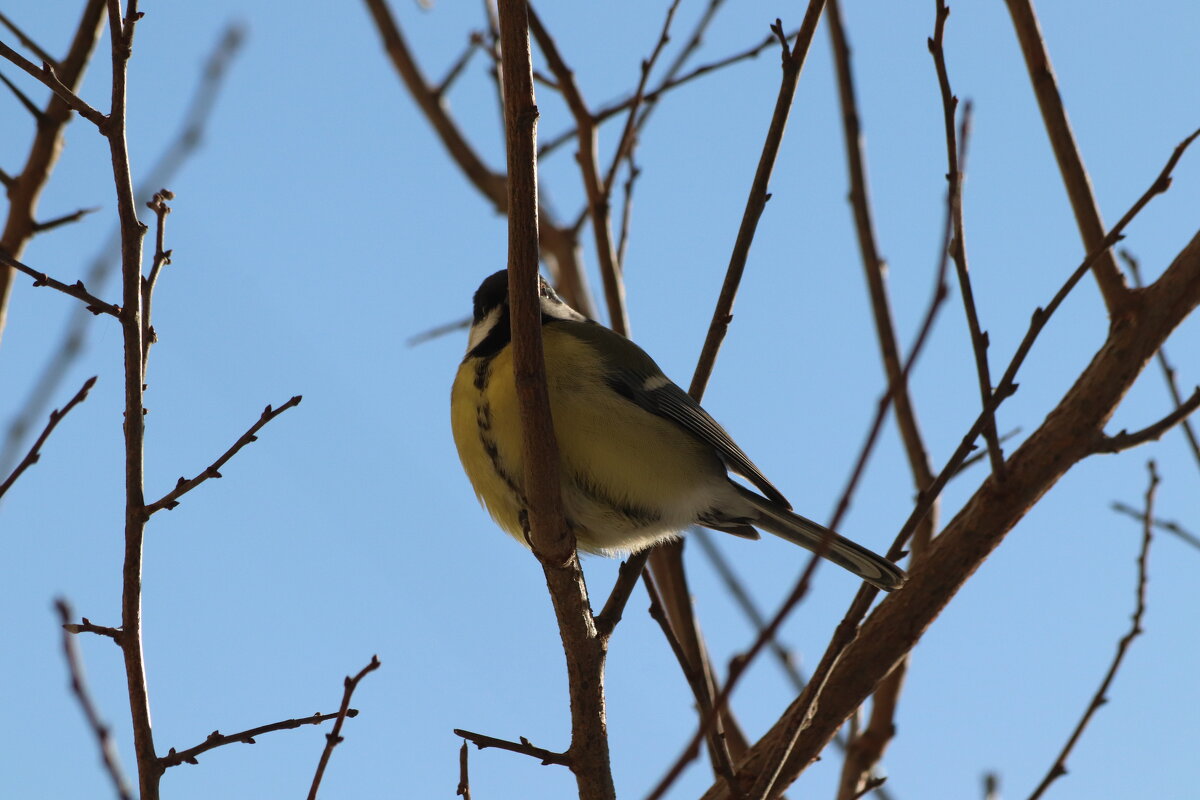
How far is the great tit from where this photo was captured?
145 inches

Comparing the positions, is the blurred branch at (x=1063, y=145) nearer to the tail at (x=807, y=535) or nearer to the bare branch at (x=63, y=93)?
the tail at (x=807, y=535)

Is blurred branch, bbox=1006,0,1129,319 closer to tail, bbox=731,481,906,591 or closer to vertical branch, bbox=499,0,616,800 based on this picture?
tail, bbox=731,481,906,591

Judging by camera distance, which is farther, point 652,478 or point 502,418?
point 652,478

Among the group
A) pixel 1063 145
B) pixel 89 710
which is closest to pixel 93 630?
pixel 89 710

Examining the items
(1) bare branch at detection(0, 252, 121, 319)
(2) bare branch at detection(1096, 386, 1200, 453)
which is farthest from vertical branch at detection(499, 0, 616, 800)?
(2) bare branch at detection(1096, 386, 1200, 453)

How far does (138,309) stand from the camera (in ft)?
7.57

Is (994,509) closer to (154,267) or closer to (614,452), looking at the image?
(614,452)

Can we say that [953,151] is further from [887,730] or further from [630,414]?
[887,730]

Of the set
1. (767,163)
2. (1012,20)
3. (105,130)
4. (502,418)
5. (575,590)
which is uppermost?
(1012,20)

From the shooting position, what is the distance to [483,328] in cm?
435

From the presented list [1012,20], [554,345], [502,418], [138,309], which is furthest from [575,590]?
[1012,20]

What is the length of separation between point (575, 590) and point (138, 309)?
1.36 metres

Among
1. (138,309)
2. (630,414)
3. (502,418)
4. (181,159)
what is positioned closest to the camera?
(138,309)

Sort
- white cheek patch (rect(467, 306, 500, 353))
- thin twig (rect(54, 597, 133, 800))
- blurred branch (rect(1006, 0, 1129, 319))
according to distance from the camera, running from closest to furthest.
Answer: thin twig (rect(54, 597, 133, 800))
blurred branch (rect(1006, 0, 1129, 319))
white cheek patch (rect(467, 306, 500, 353))
